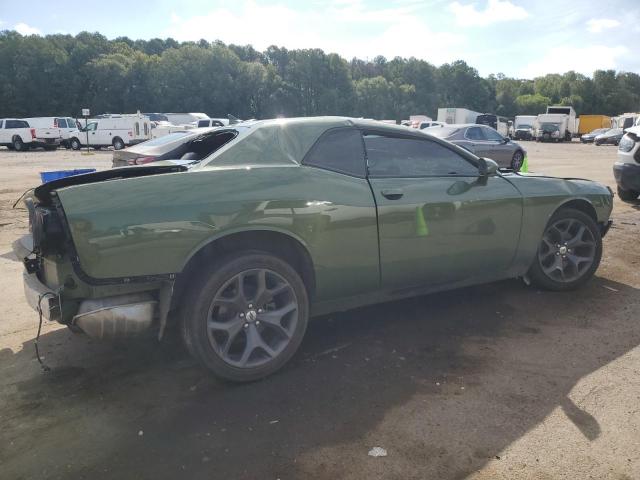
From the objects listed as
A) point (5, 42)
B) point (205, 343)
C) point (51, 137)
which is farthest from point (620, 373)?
point (5, 42)

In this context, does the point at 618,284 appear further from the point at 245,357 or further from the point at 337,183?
the point at 245,357

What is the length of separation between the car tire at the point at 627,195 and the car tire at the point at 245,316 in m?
8.83

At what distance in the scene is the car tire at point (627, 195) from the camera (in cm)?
966

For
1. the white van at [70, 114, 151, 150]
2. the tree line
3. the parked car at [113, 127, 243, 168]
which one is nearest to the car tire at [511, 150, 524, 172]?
the parked car at [113, 127, 243, 168]

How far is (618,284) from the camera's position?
16.3ft

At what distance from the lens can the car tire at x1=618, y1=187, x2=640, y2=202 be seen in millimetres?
9664

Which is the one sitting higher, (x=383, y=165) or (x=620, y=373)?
(x=383, y=165)

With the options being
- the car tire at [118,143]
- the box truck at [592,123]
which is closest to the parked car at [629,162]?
the car tire at [118,143]

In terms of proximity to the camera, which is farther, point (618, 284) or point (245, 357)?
point (618, 284)

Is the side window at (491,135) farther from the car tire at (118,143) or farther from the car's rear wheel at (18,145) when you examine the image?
the car's rear wheel at (18,145)

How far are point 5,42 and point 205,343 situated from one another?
82070mm

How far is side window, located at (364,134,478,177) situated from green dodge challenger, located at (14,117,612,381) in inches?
0.4

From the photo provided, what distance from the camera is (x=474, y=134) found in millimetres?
14195

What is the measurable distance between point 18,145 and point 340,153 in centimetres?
3097
